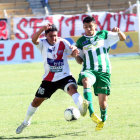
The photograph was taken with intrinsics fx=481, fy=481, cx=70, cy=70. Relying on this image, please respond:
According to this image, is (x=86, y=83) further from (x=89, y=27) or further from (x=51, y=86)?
(x=89, y=27)

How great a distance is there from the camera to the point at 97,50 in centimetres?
769

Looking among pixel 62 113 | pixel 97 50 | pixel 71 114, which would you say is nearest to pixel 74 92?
pixel 71 114

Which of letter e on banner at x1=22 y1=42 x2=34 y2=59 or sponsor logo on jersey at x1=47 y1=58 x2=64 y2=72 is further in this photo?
letter e on banner at x1=22 y1=42 x2=34 y2=59

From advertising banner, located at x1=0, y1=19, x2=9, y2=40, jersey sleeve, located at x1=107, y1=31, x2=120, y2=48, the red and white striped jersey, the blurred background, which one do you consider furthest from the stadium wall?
the red and white striped jersey

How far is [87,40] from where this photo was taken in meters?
7.74

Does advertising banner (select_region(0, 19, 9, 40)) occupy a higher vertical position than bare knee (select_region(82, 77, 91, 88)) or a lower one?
higher

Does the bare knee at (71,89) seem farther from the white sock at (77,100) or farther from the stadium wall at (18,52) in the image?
the stadium wall at (18,52)

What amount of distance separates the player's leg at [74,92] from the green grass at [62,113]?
1.49 ft

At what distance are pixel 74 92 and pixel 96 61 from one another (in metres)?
0.72

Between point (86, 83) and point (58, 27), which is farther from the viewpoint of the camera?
point (58, 27)

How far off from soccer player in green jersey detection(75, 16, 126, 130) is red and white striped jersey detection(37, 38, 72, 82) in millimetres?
259

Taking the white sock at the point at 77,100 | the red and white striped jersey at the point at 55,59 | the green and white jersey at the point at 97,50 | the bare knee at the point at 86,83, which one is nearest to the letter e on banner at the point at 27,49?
the green and white jersey at the point at 97,50

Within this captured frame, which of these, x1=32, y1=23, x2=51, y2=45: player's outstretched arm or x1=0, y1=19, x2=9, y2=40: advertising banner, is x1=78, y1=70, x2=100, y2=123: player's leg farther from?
x1=0, y1=19, x2=9, y2=40: advertising banner

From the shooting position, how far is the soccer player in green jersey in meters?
7.44
